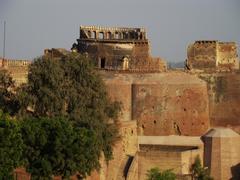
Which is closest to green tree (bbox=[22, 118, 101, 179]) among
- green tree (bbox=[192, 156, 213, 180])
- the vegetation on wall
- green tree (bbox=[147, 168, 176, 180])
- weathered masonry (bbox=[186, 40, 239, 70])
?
the vegetation on wall

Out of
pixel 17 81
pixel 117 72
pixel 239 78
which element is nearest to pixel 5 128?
pixel 17 81

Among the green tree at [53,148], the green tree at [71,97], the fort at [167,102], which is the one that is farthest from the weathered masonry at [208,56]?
the green tree at [53,148]

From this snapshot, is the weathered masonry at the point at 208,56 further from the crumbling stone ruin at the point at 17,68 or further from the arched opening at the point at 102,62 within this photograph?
the crumbling stone ruin at the point at 17,68

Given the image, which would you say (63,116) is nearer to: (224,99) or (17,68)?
(17,68)

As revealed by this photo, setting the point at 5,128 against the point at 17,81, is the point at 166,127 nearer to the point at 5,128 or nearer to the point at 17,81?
the point at 17,81

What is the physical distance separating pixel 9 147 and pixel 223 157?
13277 millimetres

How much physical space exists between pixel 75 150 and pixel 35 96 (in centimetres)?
398

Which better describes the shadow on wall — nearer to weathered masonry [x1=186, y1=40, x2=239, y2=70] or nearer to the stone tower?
the stone tower

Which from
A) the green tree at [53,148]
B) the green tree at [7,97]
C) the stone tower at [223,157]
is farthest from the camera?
the stone tower at [223,157]

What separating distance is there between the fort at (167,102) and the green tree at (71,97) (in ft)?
6.29

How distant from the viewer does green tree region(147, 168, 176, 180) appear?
3847 cm

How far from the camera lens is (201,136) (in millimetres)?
45500

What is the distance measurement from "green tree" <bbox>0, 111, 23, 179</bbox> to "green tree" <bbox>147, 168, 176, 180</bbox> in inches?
278

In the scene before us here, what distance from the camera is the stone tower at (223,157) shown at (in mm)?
43031
